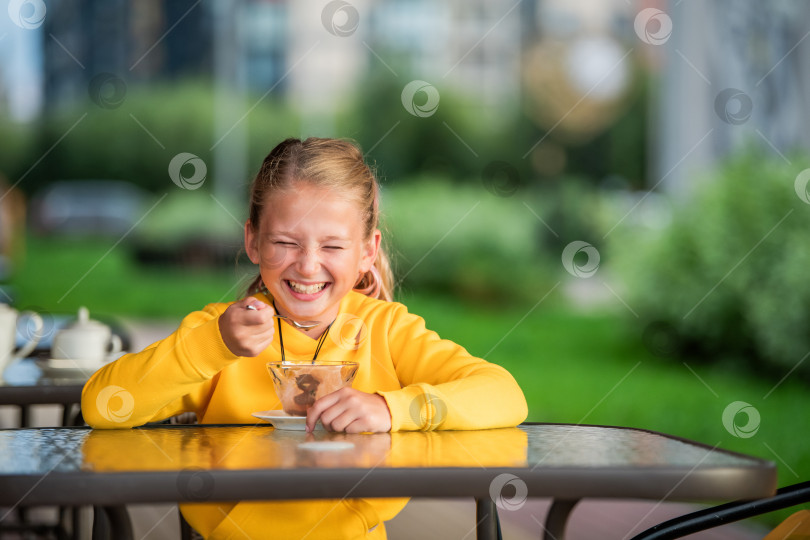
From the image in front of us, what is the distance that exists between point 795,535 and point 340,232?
0.79m

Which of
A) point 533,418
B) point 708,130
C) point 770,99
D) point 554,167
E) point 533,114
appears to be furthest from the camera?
point 533,114

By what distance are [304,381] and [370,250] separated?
46 centimetres

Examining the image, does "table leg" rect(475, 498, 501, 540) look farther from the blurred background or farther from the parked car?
the parked car

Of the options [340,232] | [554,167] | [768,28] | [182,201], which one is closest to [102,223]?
[182,201]

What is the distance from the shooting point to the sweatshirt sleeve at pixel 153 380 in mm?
1239

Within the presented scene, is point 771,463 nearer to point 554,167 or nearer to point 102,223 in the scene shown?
point 102,223

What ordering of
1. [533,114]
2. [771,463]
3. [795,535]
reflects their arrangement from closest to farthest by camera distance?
1. [771,463]
2. [795,535]
3. [533,114]

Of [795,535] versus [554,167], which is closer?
[795,535]

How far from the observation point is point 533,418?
5.56 m
